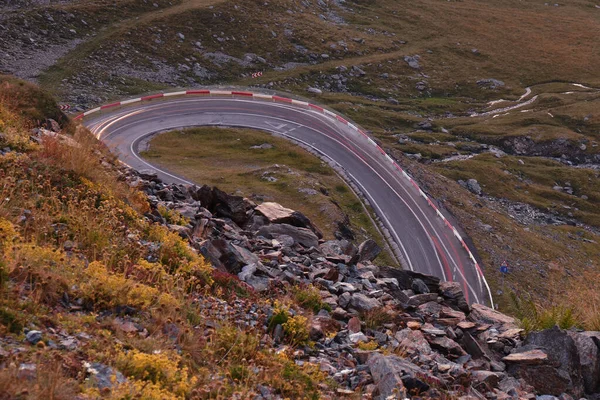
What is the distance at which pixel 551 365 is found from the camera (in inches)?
473

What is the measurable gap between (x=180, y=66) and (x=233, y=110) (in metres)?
17.8

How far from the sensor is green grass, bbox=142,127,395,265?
51.3m

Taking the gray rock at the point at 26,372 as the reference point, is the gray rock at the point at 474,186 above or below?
below

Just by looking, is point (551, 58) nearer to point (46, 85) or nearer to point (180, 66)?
point (180, 66)

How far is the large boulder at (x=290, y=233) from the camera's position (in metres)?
18.2

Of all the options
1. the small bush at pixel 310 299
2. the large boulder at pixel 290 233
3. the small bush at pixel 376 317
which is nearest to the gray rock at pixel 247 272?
the small bush at pixel 310 299

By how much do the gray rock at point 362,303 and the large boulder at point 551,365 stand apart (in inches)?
130

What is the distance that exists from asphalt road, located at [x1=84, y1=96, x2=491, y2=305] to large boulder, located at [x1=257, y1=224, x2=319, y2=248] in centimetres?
3561

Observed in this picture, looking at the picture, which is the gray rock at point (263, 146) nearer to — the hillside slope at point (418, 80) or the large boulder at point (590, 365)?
the hillside slope at point (418, 80)

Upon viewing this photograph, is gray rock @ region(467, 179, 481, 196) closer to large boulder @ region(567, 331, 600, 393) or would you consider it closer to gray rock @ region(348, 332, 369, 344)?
large boulder @ region(567, 331, 600, 393)

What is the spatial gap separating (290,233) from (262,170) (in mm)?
40228

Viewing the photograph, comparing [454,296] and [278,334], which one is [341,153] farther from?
[278,334]

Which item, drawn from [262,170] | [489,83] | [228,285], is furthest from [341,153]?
[489,83]

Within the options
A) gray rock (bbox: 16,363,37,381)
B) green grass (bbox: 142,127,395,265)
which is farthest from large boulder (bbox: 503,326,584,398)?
green grass (bbox: 142,127,395,265)
